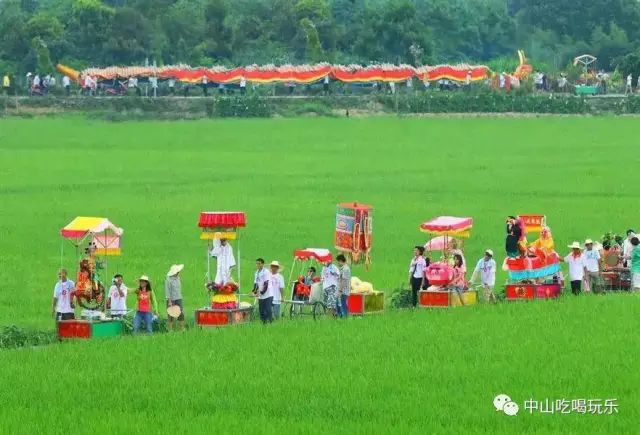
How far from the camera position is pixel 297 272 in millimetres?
30812

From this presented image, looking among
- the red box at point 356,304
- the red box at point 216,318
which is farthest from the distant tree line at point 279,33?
the red box at point 216,318

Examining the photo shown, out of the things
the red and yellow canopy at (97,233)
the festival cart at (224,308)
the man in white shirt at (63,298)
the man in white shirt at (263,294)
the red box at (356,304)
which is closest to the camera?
the man in white shirt at (63,298)

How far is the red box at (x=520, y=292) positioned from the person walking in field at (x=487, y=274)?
0.38 metres

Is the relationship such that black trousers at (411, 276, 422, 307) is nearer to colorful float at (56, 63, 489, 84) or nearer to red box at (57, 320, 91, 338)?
red box at (57, 320, 91, 338)

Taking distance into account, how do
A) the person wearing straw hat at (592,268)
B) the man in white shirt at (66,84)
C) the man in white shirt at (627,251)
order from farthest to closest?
the man in white shirt at (66,84), the man in white shirt at (627,251), the person wearing straw hat at (592,268)

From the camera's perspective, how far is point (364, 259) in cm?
2827

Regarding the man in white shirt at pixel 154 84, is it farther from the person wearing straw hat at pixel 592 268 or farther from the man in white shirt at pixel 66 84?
the person wearing straw hat at pixel 592 268

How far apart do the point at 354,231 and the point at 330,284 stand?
10.6 feet

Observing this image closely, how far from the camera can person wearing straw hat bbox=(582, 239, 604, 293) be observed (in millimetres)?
27062

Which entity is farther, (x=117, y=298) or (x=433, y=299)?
(x=433, y=299)

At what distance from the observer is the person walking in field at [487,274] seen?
2597 centimetres

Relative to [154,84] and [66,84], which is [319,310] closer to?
[154,84]

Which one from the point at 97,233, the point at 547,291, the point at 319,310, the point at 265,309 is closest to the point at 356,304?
the point at 319,310

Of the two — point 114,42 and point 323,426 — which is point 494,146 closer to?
point 114,42
